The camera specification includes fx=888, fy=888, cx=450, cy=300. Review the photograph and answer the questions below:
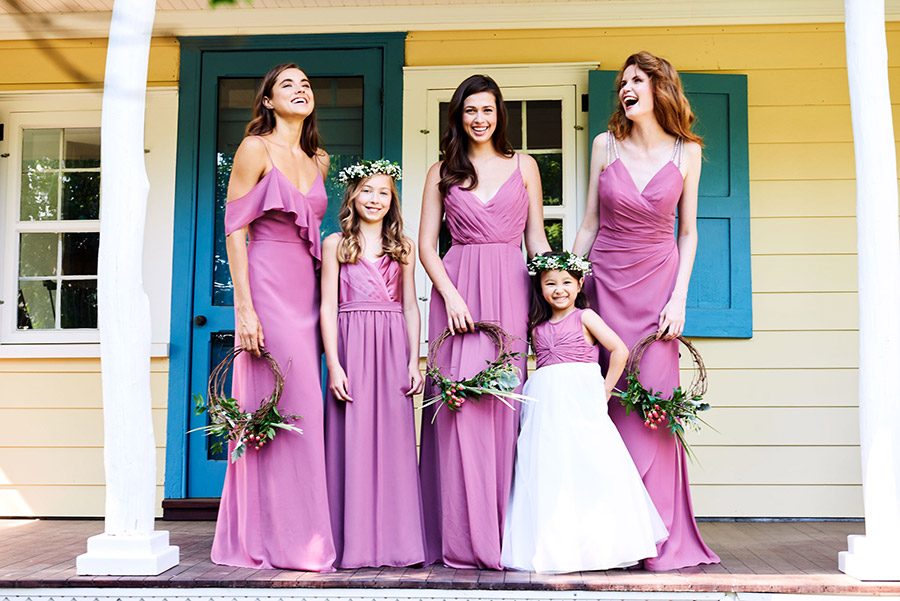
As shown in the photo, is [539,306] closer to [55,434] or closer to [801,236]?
[801,236]

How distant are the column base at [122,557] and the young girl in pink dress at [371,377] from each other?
26.9 inches

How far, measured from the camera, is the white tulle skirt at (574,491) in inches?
129

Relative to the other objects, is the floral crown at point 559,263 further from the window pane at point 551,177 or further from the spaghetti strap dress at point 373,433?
the window pane at point 551,177

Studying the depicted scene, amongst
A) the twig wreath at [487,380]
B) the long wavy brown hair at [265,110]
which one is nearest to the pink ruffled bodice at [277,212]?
the long wavy brown hair at [265,110]

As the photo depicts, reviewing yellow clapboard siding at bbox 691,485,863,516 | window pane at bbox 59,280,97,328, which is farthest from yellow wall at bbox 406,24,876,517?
window pane at bbox 59,280,97,328

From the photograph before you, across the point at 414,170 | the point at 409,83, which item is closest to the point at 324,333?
the point at 414,170

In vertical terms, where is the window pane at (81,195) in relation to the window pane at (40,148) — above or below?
below

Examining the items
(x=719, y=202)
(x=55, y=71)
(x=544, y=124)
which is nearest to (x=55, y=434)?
(x=55, y=71)

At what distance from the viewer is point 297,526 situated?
11.2ft

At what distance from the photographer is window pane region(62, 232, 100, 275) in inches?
206

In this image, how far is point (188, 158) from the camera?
16.8 ft

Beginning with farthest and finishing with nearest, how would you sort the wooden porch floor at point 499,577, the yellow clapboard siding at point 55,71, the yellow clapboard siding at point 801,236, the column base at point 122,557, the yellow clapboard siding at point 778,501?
1. the yellow clapboard siding at point 55,71
2. the yellow clapboard siding at point 801,236
3. the yellow clapboard siding at point 778,501
4. the column base at point 122,557
5. the wooden porch floor at point 499,577

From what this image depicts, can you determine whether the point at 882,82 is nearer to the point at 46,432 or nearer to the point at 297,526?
the point at 297,526

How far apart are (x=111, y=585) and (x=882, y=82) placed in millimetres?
3391
